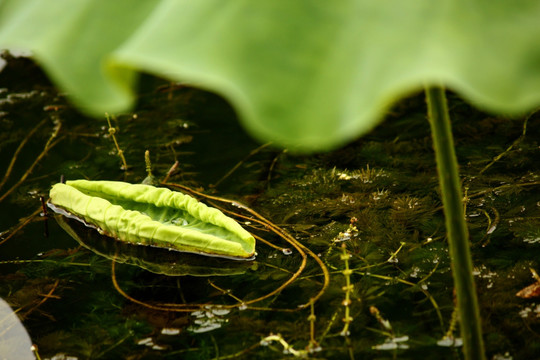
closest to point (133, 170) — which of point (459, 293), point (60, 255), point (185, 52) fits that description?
point (60, 255)

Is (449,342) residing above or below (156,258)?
below

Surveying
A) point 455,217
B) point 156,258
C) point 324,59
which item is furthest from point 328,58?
point 156,258

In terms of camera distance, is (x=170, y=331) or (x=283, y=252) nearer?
(x=170, y=331)

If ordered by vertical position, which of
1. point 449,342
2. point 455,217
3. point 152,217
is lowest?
point 449,342

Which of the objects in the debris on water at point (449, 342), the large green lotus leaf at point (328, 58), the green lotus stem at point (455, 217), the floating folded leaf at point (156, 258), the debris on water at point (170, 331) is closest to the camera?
the large green lotus leaf at point (328, 58)

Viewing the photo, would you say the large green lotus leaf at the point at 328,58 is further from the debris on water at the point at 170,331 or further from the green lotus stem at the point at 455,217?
the debris on water at the point at 170,331

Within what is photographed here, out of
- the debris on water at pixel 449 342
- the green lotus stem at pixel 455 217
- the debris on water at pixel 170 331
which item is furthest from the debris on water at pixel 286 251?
the green lotus stem at pixel 455 217

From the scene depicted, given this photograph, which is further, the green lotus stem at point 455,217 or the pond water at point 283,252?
the pond water at point 283,252

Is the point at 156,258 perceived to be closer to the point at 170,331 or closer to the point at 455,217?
the point at 170,331
